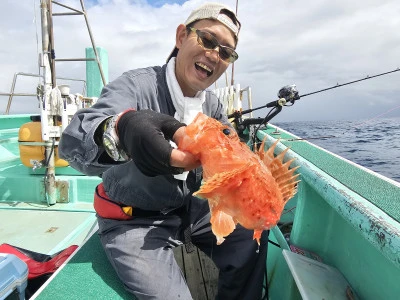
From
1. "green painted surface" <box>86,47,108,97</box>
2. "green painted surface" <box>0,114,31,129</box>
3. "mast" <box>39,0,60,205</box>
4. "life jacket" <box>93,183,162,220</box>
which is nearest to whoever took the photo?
"life jacket" <box>93,183,162,220</box>

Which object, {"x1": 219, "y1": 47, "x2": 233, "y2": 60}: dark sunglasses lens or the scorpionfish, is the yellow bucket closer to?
{"x1": 219, "y1": 47, "x2": 233, "y2": 60}: dark sunglasses lens

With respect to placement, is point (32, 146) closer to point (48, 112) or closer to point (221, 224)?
point (48, 112)

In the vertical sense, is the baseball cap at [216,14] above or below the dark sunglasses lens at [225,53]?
above

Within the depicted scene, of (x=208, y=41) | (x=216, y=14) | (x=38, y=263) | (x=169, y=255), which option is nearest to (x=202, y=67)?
(x=208, y=41)

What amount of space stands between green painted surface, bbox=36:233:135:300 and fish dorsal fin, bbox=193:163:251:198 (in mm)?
1010

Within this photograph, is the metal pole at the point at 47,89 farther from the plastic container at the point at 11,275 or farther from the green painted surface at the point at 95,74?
the green painted surface at the point at 95,74

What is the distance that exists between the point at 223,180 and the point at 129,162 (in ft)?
3.14

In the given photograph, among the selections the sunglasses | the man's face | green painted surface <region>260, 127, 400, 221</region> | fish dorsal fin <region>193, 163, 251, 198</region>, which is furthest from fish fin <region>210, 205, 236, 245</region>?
the sunglasses

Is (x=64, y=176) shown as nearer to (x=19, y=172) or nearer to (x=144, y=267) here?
(x=19, y=172)

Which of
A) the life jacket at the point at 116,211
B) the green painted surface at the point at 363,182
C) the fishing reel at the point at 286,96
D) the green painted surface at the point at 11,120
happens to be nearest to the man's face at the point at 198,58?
the life jacket at the point at 116,211

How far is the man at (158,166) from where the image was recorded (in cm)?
125

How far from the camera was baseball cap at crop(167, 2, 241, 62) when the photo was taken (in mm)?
1959

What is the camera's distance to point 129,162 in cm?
180

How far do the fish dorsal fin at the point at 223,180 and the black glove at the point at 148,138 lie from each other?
8.2 inches
